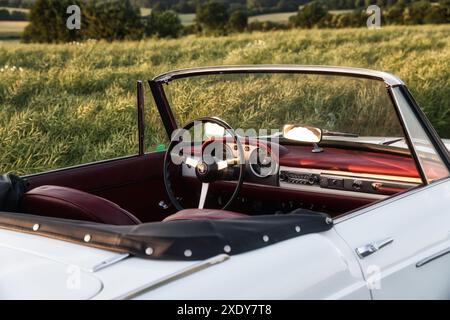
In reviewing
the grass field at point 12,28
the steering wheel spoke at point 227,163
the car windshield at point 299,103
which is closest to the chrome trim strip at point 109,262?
the car windshield at point 299,103

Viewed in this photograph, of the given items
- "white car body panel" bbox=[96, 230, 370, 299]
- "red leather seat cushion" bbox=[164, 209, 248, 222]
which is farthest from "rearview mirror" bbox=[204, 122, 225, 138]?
"white car body panel" bbox=[96, 230, 370, 299]

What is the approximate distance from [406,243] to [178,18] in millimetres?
28684

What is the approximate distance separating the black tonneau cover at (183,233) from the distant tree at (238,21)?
3003 cm

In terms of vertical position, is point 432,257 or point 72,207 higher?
point 72,207

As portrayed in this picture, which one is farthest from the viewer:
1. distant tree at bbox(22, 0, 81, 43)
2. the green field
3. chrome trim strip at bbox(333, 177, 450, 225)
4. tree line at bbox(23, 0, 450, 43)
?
the green field

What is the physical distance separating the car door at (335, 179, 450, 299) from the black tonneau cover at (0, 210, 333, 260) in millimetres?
166

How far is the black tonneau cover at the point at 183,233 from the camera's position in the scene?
7.07 feet

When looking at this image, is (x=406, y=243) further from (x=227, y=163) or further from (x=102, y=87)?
(x=102, y=87)

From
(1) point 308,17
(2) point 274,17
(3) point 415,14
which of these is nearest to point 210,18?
(2) point 274,17

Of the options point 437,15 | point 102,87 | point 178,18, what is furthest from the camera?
point 437,15

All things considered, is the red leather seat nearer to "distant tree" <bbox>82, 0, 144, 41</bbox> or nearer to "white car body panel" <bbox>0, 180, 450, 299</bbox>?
"white car body panel" <bbox>0, 180, 450, 299</bbox>

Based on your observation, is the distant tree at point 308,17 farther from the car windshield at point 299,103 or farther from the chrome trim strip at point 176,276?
the chrome trim strip at point 176,276

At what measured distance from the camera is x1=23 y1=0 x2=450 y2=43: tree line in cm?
2606

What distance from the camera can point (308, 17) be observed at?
106 ft
